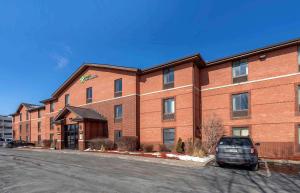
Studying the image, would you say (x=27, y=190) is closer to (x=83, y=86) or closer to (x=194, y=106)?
(x=194, y=106)

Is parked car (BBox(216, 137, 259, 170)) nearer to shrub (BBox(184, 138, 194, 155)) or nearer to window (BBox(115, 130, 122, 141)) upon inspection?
shrub (BBox(184, 138, 194, 155))

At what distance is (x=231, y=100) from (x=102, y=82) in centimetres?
1547

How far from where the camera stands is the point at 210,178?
415 inches

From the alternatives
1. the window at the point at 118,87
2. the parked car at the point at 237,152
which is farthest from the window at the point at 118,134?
the parked car at the point at 237,152

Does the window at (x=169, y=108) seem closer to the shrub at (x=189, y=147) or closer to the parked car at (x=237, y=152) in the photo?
the shrub at (x=189, y=147)

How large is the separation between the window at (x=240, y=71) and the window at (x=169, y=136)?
7.43 m

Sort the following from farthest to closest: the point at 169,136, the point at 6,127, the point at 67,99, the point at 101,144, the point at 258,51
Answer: the point at 6,127 < the point at 67,99 < the point at 101,144 < the point at 169,136 < the point at 258,51

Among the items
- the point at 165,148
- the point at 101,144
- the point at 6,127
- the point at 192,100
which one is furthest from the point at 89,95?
the point at 6,127

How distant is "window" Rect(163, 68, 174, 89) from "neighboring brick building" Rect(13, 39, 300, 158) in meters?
0.07

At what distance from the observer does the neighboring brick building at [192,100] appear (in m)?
20.1

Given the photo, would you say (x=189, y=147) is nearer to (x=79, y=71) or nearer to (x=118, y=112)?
(x=118, y=112)

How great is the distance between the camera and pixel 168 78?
25.7 metres

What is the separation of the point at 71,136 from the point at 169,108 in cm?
1312

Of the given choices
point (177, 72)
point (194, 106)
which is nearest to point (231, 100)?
point (194, 106)
